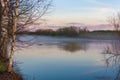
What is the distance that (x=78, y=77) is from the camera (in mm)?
14906

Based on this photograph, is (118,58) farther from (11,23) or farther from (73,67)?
(11,23)

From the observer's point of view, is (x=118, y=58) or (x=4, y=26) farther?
(x=118, y=58)

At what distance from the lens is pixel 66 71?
53.3 feet

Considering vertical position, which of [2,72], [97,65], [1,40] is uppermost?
[1,40]

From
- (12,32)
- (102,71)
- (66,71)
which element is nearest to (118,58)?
(102,71)

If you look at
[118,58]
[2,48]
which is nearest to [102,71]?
[118,58]

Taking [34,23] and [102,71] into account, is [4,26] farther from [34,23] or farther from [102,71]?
[102,71]

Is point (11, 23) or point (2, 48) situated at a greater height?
point (11, 23)

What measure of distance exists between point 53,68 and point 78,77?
2.62 meters

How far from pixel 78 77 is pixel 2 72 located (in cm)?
549

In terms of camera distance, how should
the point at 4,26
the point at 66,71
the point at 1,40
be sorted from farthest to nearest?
the point at 66,71
the point at 1,40
the point at 4,26

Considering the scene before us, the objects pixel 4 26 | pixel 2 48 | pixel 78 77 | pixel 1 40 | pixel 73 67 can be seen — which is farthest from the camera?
pixel 73 67

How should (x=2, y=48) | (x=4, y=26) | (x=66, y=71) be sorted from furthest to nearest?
(x=66, y=71) → (x=2, y=48) → (x=4, y=26)

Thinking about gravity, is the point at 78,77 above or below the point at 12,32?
below
